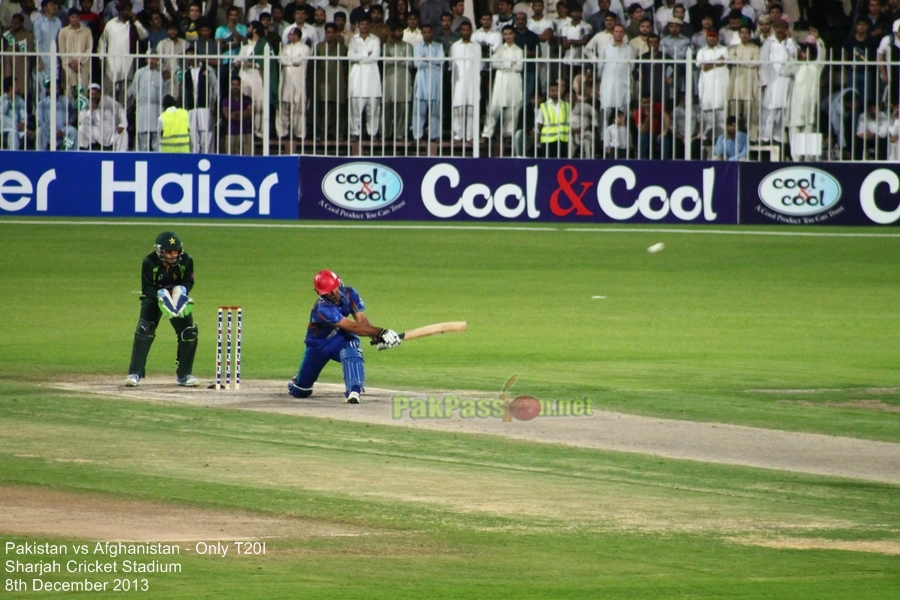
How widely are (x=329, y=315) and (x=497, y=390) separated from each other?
1969 millimetres

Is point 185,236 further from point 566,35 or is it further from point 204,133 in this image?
point 566,35

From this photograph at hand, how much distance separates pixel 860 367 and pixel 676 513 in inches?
278

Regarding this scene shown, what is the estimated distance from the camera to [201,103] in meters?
25.8

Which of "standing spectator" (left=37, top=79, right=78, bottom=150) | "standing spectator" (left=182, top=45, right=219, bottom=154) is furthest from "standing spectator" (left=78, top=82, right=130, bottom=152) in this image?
"standing spectator" (left=182, top=45, right=219, bottom=154)

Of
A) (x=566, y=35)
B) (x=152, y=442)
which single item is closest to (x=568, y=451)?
(x=152, y=442)

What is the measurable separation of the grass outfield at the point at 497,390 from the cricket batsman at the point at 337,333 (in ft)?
2.79

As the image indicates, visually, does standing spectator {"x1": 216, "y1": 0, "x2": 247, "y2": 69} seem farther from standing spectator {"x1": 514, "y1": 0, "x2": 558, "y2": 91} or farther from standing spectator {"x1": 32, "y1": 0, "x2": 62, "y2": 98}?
standing spectator {"x1": 514, "y1": 0, "x2": 558, "y2": 91}

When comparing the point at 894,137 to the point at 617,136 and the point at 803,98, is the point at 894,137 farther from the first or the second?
the point at 617,136

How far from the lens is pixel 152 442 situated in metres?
11.9

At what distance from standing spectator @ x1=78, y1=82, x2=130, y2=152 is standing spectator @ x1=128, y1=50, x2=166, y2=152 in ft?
0.88

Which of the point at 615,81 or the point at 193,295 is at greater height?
the point at 615,81

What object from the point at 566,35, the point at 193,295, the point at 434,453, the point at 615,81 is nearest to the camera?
the point at 434,453

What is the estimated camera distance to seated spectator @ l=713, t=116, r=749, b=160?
1013 inches

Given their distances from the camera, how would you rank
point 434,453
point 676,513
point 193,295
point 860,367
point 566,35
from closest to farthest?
1. point 676,513
2. point 434,453
3. point 860,367
4. point 193,295
5. point 566,35
